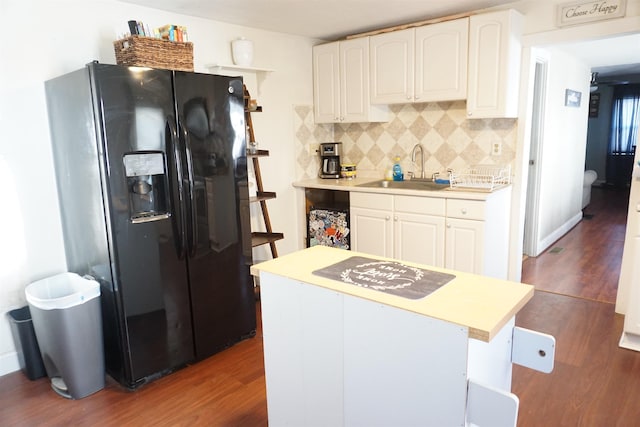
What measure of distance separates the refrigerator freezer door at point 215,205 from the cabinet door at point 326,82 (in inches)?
60.4

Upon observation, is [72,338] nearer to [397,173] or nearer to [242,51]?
[242,51]

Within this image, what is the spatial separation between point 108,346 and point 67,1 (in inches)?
79.9

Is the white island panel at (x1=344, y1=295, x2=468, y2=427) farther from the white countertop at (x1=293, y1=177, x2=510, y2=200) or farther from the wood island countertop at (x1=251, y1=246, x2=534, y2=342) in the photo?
the white countertop at (x1=293, y1=177, x2=510, y2=200)

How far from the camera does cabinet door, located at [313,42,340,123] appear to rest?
156 inches

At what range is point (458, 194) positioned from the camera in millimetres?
3127

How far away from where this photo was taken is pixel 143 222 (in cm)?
229

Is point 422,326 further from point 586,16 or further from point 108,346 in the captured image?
point 586,16

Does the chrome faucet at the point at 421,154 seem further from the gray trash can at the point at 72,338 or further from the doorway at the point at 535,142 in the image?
the gray trash can at the point at 72,338

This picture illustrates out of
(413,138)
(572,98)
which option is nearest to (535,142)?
(572,98)

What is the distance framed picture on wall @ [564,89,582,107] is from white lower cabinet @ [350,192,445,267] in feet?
9.16

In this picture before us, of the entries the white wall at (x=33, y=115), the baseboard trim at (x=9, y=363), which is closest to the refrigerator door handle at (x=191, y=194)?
the white wall at (x=33, y=115)

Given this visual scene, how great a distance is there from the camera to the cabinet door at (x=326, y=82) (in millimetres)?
3975

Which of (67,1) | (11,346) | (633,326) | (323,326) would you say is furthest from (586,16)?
(11,346)

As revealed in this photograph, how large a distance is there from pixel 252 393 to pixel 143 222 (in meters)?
1.08
